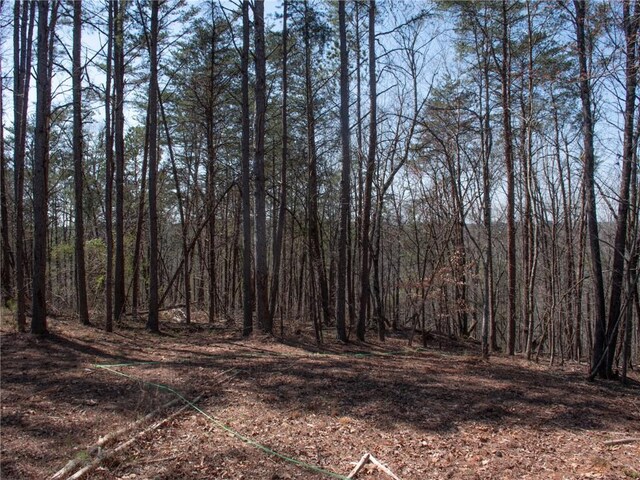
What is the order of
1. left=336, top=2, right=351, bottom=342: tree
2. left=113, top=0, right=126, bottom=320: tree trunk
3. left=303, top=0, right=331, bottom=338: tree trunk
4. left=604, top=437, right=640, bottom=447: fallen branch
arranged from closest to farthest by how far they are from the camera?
1. left=604, top=437, right=640, bottom=447: fallen branch
2. left=336, top=2, right=351, bottom=342: tree
3. left=113, top=0, right=126, bottom=320: tree trunk
4. left=303, top=0, right=331, bottom=338: tree trunk

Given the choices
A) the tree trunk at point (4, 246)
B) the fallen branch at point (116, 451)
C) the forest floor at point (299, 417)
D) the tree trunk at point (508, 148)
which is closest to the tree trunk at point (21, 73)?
the tree trunk at point (4, 246)

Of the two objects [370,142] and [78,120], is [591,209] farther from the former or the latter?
[78,120]

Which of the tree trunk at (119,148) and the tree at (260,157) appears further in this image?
the tree trunk at (119,148)

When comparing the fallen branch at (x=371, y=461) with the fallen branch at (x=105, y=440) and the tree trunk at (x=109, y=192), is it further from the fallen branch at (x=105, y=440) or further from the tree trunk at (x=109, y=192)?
the tree trunk at (x=109, y=192)

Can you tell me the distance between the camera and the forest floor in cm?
375

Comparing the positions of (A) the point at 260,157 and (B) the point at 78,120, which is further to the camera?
(A) the point at 260,157

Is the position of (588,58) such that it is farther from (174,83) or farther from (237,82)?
(174,83)

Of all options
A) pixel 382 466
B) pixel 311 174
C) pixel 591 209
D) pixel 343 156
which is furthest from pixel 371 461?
pixel 311 174

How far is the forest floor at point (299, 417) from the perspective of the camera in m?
3.75

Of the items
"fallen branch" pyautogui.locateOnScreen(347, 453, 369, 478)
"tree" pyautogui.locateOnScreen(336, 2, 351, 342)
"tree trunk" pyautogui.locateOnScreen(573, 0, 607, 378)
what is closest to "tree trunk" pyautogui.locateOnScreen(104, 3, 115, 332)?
"tree" pyautogui.locateOnScreen(336, 2, 351, 342)

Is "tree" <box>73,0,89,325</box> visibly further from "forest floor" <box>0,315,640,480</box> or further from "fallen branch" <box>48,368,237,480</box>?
"fallen branch" <box>48,368,237,480</box>

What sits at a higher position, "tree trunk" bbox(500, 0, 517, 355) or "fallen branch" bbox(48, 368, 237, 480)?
"tree trunk" bbox(500, 0, 517, 355)

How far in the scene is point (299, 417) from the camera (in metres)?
4.85

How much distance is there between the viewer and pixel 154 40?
10250 millimetres
